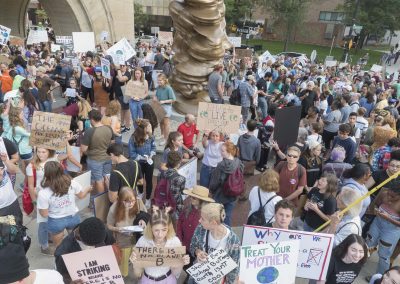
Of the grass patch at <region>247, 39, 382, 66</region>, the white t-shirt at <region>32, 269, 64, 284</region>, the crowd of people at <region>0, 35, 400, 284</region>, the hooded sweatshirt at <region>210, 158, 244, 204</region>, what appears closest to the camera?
the white t-shirt at <region>32, 269, 64, 284</region>

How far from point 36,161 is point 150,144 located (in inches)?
69.9

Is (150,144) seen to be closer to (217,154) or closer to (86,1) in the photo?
(217,154)

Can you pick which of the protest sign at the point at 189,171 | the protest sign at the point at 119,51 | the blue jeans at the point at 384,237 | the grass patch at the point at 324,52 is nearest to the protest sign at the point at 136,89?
the protest sign at the point at 119,51

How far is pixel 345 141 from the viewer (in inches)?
261

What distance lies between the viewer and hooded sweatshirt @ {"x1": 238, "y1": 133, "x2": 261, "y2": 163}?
6617 mm

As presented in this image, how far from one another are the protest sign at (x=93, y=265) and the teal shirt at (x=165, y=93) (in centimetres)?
562

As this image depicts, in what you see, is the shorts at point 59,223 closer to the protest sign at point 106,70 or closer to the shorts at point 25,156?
the shorts at point 25,156

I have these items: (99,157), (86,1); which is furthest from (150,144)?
(86,1)

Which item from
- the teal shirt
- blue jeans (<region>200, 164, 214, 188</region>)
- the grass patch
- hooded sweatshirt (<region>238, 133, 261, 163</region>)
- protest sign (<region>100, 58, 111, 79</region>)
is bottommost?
the grass patch

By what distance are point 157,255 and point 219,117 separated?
3434 mm

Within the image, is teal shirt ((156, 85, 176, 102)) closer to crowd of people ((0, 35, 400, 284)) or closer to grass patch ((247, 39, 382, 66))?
crowd of people ((0, 35, 400, 284))

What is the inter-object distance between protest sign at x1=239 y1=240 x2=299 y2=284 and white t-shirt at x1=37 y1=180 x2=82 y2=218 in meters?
2.38

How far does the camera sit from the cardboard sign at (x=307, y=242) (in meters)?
3.51

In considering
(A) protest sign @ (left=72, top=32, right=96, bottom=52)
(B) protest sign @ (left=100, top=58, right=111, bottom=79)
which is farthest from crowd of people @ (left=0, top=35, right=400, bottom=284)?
(A) protest sign @ (left=72, top=32, right=96, bottom=52)
